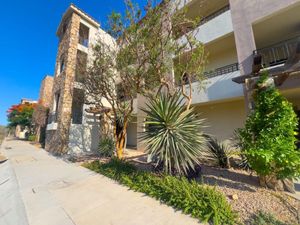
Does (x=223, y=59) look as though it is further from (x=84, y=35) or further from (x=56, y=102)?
(x=56, y=102)

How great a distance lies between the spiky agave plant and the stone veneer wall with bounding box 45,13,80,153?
9.25 meters

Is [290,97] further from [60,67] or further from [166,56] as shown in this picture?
[60,67]

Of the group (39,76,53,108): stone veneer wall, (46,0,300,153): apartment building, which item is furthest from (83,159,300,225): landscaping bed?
(39,76,53,108): stone veneer wall

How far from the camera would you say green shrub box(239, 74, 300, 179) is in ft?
12.2

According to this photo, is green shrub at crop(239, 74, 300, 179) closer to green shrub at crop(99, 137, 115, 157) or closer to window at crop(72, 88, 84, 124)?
green shrub at crop(99, 137, 115, 157)

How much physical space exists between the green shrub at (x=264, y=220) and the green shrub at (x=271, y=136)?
1.25 meters

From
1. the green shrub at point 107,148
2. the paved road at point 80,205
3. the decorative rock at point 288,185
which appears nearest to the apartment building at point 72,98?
the green shrub at point 107,148

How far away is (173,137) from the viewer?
491cm

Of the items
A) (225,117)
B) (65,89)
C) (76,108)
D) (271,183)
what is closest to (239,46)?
(225,117)

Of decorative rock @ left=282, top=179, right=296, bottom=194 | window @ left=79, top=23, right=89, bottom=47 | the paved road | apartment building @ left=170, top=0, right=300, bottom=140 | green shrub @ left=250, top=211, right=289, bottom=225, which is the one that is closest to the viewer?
green shrub @ left=250, top=211, right=289, bottom=225

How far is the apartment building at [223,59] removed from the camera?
7039 millimetres

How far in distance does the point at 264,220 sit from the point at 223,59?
9.85 meters

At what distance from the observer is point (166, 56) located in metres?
7.22

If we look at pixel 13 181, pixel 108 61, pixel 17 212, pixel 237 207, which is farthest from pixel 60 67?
pixel 237 207
